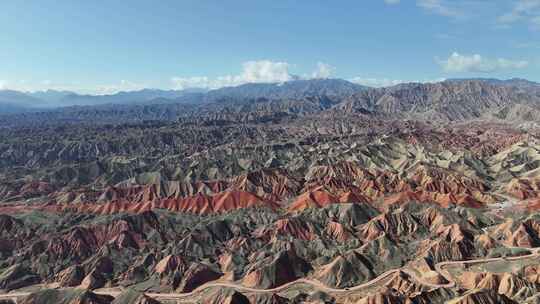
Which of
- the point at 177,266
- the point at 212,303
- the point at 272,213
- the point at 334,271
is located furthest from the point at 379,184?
the point at 212,303

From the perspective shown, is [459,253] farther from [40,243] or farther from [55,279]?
[40,243]

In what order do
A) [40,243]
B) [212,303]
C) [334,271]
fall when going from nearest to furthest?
[212,303], [334,271], [40,243]

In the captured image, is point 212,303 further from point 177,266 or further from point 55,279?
point 55,279

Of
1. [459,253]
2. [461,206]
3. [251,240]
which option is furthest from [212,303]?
[461,206]

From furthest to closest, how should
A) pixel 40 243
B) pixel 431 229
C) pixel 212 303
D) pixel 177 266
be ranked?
pixel 431 229 < pixel 40 243 < pixel 177 266 < pixel 212 303

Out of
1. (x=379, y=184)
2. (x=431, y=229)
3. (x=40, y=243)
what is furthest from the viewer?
(x=379, y=184)

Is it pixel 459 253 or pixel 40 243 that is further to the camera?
pixel 40 243

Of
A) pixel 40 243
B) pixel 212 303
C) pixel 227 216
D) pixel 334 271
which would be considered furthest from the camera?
pixel 227 216

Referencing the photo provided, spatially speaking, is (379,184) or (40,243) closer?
(40,243)
